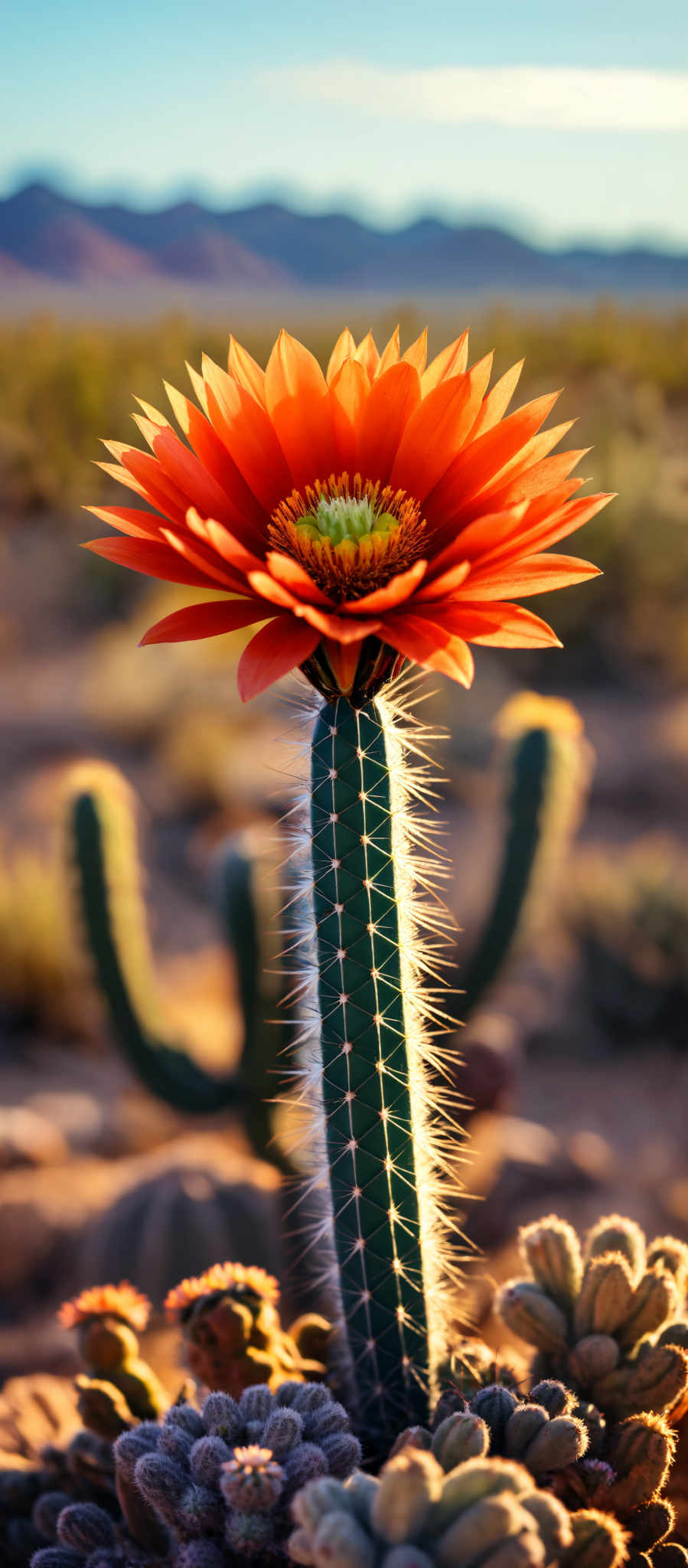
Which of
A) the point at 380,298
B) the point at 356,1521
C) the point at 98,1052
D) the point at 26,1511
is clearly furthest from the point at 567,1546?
the point at 380,298

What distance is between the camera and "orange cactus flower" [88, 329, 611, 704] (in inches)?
59.3

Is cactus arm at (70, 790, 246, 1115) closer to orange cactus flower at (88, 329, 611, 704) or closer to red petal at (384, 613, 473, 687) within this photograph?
orange cactus flower at (88, 329, 611, 704)

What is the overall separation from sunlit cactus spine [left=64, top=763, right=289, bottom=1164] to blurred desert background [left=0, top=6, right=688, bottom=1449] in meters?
0.03

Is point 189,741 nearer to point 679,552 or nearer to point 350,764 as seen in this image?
point 679,552

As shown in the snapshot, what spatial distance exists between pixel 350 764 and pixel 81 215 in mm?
107361

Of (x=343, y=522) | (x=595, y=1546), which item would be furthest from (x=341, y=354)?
(x=595, y=1546)

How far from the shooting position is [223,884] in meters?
4.02

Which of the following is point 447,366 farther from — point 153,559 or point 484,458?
point 153,559

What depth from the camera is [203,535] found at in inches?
56.2

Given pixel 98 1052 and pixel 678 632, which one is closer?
pixel 98 1052

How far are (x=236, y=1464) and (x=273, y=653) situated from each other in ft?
3.40

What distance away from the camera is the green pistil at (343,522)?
1.68 meters

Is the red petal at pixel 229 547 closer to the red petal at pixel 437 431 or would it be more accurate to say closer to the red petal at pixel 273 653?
the red petal at pixel 273 653

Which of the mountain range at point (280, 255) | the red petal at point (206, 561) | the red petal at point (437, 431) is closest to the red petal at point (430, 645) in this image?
the red petal at point (206, 561)
